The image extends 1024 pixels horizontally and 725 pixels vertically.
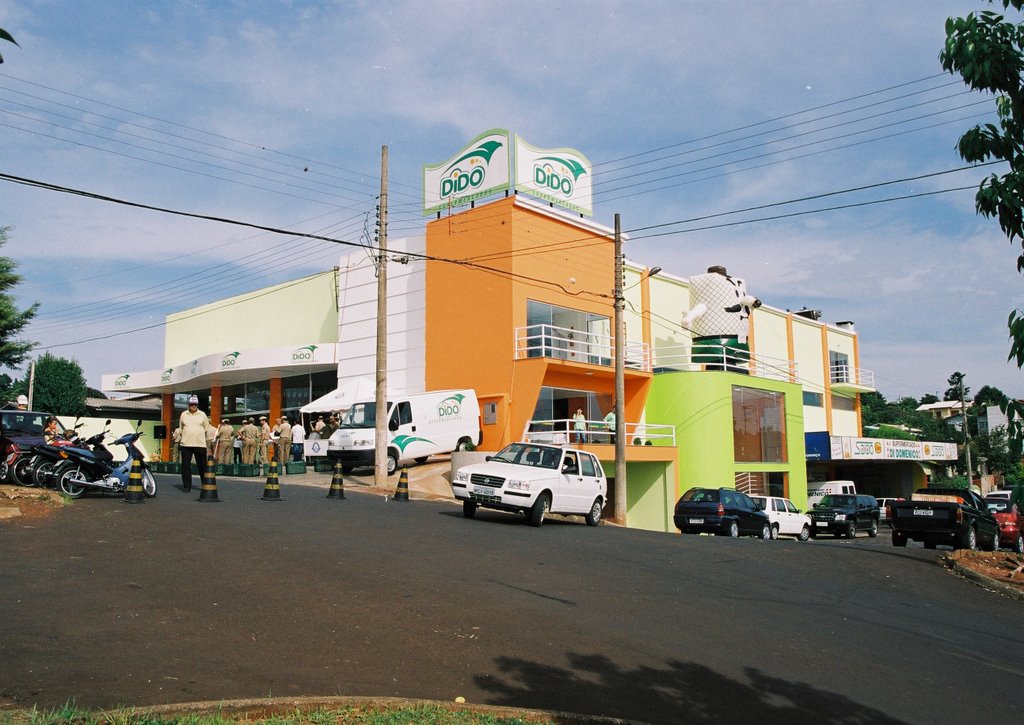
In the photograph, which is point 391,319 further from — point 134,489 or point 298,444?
point 134,489

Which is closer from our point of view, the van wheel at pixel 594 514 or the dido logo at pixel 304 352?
the van wheel at pixel 594 514

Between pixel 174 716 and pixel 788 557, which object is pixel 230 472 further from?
pixel 174 716

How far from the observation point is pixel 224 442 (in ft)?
91.8

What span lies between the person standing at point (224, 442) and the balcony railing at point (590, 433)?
9.40 m

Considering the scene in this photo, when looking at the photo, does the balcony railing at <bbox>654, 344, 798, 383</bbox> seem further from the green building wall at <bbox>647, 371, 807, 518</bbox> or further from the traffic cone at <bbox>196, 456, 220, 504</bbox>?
the traffic cone at <bbox>196, 456, 220, 504</bbox>

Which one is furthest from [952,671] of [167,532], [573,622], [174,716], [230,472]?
[230,472]

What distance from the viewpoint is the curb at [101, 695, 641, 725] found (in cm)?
514

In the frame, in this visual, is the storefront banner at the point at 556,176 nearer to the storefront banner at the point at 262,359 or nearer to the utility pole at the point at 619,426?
the utility pole at the point at 619,426

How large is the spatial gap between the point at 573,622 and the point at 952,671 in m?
3.48

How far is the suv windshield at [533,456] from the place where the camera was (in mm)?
18188

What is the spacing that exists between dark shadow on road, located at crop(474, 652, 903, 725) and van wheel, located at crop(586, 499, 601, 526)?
39.5 ft

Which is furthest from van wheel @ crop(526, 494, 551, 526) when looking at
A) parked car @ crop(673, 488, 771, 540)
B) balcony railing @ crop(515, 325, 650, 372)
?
balcony railing @ crop(515, 325, 650, 372)

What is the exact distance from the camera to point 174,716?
16.5 ft

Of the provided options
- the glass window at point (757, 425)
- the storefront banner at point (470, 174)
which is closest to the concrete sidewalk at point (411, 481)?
the storefront banner at point (470, 174)
